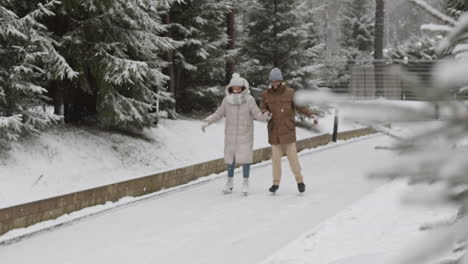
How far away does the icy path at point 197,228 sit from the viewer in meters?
6.05

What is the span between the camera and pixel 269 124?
30.0 feet

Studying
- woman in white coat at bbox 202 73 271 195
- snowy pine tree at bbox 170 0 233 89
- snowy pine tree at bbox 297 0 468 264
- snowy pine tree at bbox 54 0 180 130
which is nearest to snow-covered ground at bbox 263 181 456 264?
woman in white coat at bbox 202 73 271 195

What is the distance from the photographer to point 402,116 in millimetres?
1000

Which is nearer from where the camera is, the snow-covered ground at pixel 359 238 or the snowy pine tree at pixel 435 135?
the snowy pine tree at pixel 435 135

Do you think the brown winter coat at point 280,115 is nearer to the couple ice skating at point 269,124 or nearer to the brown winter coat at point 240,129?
the couple ice skating at point 269,124

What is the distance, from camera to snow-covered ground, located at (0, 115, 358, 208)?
889cm

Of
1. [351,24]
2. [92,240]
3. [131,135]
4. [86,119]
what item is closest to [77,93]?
[86,119]

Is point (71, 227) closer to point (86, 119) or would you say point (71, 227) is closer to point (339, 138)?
point (86, 119)

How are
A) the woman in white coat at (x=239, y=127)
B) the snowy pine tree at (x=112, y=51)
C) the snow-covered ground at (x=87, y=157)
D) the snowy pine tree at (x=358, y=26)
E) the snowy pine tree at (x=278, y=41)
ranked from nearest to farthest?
the snow-covered ground at (x=87, y=157)
the woman in white coat at (x=239, y=127)
the snowy pine tree at (x=112, y=51)
the snowy pine tree at (x=278, y=41)
the snowy pine tree at (x=358, y=26)

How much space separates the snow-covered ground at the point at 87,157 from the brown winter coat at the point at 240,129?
7.82 ft

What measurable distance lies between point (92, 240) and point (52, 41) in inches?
199

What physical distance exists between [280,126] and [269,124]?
233 mm

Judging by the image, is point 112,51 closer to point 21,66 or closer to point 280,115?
point 21,66

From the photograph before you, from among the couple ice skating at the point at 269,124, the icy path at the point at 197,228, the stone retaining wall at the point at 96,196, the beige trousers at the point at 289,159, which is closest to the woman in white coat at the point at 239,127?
the couple ice skating at the point at 269,124
